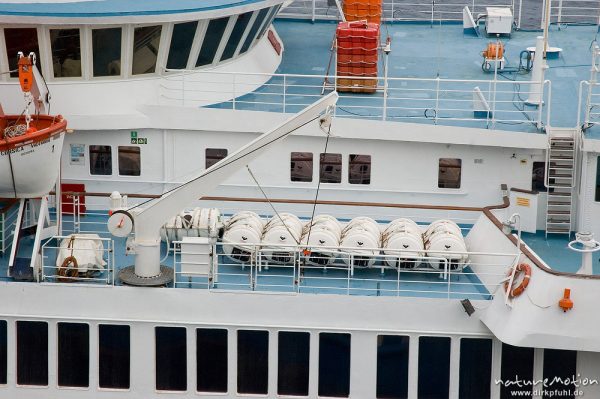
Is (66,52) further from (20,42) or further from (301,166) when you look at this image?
(301,166)

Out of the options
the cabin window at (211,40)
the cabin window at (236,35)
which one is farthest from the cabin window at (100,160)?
the cabin window at (236,35)

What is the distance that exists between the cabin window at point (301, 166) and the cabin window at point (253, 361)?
3.59 meters

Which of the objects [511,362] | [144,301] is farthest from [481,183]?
[144,301]

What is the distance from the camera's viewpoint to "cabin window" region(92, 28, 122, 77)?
20.6 meters

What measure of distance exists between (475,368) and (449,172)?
3.92m

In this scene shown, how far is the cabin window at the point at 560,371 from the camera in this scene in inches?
725

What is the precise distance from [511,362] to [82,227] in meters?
7.02

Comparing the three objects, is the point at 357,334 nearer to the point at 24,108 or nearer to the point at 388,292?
the point at 388,292

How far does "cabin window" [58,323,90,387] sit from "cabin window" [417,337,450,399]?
4743 millimetres

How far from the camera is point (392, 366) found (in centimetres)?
1864

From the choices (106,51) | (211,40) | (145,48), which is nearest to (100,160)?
(106,51)

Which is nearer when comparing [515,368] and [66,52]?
[515,368]

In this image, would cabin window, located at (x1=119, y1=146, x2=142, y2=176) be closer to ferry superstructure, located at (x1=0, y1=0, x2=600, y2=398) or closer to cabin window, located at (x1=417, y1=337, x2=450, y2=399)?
ferry superstructure, located at (x1=0, y1=0, x2=600, y2=398)

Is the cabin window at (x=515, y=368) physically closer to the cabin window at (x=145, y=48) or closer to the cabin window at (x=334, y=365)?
the cabin window at (x=334, y=365)
